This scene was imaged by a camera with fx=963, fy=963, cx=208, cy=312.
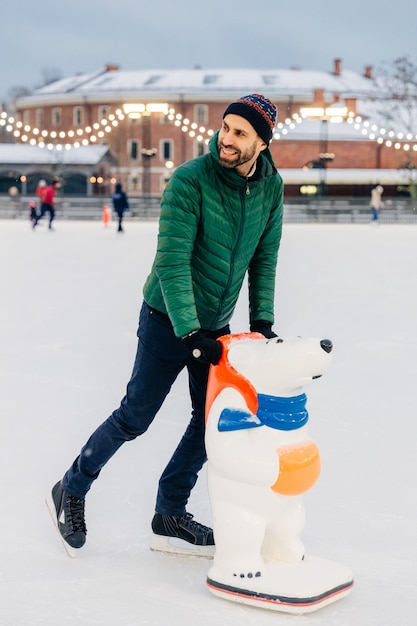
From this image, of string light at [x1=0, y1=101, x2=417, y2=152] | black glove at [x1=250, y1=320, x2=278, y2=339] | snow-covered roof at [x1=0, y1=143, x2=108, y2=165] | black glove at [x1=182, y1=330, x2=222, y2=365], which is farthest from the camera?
snow-covered roof at [x1=0, y1=143, x2=108, y2=165]

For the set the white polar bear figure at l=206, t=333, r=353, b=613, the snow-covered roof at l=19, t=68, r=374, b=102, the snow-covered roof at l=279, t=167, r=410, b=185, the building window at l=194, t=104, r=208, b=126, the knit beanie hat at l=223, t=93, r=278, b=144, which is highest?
the snow-covered roof at l=19, t=68, r=374, b=102

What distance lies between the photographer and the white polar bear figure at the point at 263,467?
2.65 m

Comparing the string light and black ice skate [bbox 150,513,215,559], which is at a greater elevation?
the string light

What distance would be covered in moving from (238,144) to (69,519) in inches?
52.7

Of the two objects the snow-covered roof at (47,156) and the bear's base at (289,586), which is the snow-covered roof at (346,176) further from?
the bear's base at (289,586)

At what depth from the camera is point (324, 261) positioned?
1484cm

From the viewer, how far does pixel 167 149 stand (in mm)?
67000

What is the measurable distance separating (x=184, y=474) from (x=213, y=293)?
655 millimetres

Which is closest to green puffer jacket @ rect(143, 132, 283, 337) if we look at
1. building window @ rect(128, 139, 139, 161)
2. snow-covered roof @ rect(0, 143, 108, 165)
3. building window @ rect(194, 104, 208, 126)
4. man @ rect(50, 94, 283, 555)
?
man @ rect(50, 94, 283, 555)

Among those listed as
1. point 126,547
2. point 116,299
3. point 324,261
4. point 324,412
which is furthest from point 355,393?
point 324,261

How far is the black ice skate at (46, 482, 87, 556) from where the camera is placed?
3105mm

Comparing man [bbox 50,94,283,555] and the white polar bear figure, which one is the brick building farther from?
the white polar bear figure

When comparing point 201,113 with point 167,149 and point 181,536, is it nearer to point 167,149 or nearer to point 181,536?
point 167,149

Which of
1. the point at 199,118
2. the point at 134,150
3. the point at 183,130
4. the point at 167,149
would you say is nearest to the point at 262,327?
the point at 183,130
